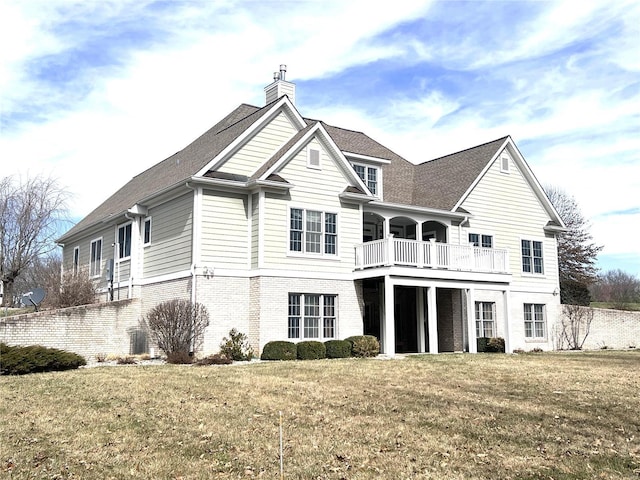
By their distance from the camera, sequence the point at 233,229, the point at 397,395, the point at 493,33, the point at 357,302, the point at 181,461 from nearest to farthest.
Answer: the point at 181,461
the point at 397,395
the point at 493,33
the point at 233,229
the point at 357,302

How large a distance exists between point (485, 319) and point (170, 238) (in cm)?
1421

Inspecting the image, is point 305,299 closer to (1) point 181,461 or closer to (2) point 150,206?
(2) point 150,206

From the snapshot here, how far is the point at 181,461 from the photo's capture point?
7.79m

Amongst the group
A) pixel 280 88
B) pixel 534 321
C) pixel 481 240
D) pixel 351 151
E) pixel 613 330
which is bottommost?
pixel 613 330

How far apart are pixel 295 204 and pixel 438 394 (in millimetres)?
11754

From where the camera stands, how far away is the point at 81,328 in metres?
22.0

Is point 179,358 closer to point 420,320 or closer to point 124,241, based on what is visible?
point 124,241

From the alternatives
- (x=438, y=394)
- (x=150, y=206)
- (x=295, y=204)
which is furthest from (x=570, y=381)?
(x=150, y=206)

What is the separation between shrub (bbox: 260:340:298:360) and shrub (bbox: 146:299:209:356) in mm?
2228

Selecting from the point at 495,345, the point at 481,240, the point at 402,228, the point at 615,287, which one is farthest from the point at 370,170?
the point at 615,287

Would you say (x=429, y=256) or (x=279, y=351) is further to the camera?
(x=429, y=256)

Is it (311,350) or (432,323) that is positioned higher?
(432,323)

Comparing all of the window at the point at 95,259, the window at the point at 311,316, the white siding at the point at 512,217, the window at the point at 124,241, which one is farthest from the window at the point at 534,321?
the window at the point at 95,259

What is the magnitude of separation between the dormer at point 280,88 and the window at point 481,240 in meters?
9.95
